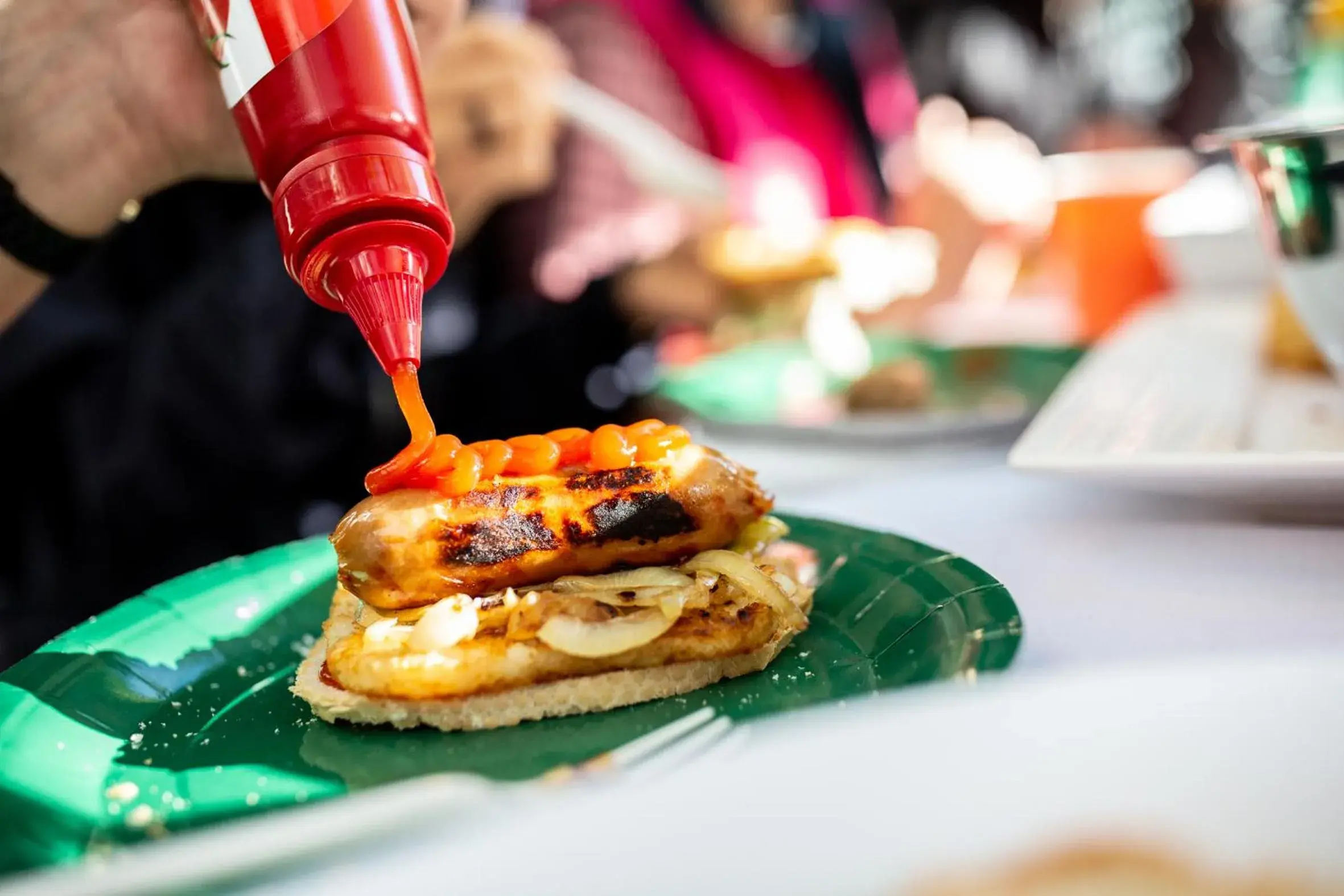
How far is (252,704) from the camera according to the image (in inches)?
41.8


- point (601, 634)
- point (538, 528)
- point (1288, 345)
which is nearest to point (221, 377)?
point (538, 528)

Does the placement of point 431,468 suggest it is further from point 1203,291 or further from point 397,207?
point 1203,291

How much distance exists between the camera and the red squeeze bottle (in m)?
1.03

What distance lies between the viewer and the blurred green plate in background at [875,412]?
176 centimetres

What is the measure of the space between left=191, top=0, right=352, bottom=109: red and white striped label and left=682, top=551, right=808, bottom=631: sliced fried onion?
2.19ft

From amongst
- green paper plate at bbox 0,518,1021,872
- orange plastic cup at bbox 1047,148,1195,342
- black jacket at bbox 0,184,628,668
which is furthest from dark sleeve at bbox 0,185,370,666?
orange plastic cup at bbox 1047,148,1195,342

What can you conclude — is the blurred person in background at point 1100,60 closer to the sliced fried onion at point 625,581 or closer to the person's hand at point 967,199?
the person's hand at point 967,199

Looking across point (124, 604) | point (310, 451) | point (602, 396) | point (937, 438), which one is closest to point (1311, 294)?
point (937, 438)

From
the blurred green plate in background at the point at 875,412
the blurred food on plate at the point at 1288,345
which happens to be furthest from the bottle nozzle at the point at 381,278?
the blurred food on plate at the point at 1288,345

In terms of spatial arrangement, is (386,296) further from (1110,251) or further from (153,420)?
(1110,251)

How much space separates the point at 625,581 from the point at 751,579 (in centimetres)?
13

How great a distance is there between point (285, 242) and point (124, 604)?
17.4 inches

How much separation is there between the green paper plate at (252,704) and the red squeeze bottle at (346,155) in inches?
14.4

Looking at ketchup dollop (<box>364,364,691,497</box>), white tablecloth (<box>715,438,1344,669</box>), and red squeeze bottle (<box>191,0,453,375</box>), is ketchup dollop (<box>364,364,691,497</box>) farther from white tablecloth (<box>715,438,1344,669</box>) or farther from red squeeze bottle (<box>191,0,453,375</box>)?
white tablecloth (<box>715,438,1344,669</box>)
